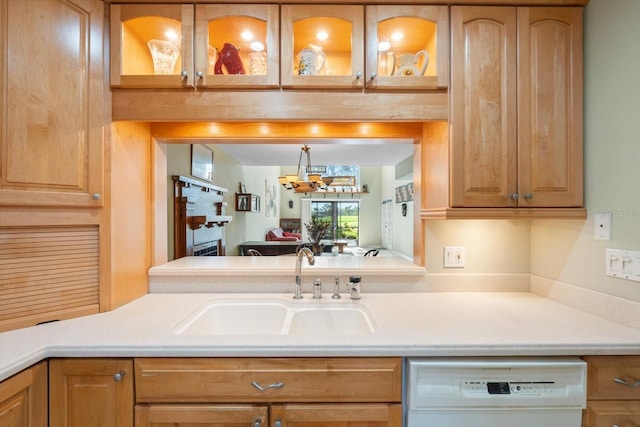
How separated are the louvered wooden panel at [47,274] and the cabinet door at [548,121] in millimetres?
1966

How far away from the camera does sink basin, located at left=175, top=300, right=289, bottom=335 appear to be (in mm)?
1562

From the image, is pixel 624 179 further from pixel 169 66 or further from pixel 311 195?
pixel 311 195

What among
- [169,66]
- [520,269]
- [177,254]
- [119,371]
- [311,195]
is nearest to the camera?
[119,371]

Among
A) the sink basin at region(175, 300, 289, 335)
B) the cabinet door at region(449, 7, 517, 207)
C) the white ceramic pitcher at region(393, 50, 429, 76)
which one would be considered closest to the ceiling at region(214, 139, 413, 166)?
the white ceramic pitcher at region(393, 50, 429, 76)

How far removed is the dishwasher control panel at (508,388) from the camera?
1.06m

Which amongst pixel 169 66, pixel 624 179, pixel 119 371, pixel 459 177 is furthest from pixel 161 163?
pixel 624 179

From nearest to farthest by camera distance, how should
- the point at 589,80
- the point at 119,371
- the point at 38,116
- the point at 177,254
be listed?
the point at 119,371, the point at 38,116, the point at 589,80, the point at 177,254

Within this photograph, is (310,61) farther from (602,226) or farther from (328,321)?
(602,226)

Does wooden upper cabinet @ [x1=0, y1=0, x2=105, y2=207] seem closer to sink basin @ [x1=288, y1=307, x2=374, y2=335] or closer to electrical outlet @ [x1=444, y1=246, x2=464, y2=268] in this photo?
sink basin @ [x1=288, y1=307, x2=374, y2=335]

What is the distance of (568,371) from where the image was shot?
1.07 metres

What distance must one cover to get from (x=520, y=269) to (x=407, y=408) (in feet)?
3.65

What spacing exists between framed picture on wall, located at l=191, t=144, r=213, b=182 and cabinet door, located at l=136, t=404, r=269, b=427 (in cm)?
253

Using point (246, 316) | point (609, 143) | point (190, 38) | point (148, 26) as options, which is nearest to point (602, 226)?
point (609, 143)

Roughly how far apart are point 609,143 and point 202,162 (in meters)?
3.44
